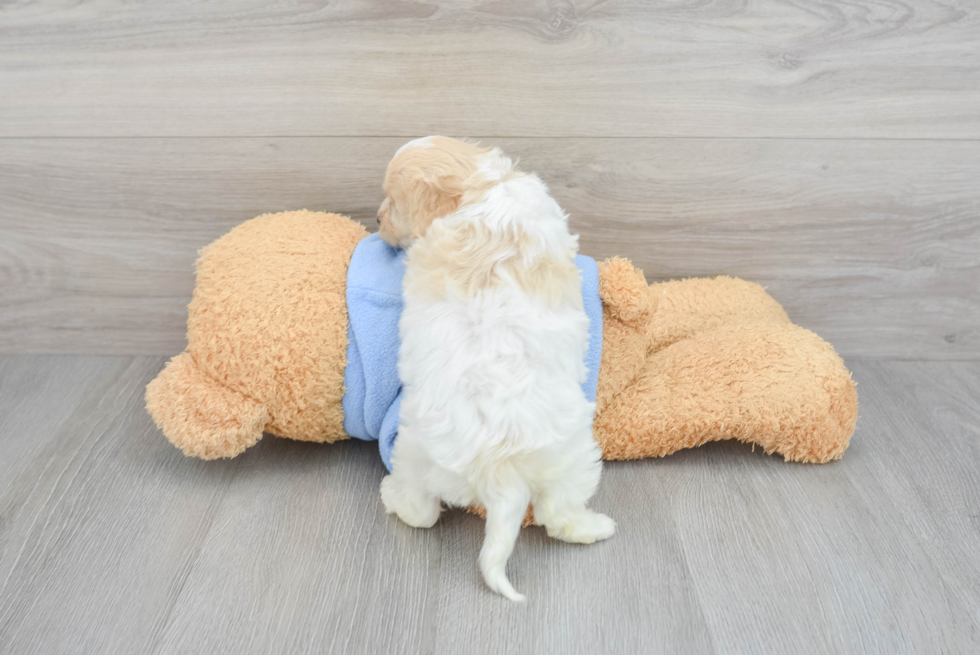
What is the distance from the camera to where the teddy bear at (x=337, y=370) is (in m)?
0.95

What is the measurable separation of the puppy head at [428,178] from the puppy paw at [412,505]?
0.33 metres

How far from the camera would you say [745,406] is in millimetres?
1013

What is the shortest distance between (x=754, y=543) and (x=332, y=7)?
997mm

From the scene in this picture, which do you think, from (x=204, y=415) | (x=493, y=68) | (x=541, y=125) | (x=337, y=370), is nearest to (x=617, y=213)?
(x=541, y=125)

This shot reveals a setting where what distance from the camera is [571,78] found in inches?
43.5

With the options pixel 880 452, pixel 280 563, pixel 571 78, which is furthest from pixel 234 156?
pixel 880 452

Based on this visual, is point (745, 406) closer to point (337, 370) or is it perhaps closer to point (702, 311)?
point (702, 311)

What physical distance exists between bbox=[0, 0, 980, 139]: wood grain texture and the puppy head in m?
0.29

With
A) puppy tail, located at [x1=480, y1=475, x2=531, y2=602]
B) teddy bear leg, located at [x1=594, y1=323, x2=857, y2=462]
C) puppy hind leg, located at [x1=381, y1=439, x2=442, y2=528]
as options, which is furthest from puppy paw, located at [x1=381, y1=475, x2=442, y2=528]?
teddy bear leg, located at [x1=594, y1=323, x2=857, y2=462]

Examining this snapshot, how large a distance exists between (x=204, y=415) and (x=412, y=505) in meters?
0.32

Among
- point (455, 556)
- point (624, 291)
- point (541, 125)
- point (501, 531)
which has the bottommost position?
point (455, 556)

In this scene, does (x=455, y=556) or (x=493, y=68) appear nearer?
(x=455, y=556)

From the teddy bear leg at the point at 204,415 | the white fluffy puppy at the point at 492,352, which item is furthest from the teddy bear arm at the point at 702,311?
the teddy bear leg at the point at 204,415

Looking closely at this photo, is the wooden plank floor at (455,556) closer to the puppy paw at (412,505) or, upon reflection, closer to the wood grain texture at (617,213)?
the puppy paw at (412,505)
